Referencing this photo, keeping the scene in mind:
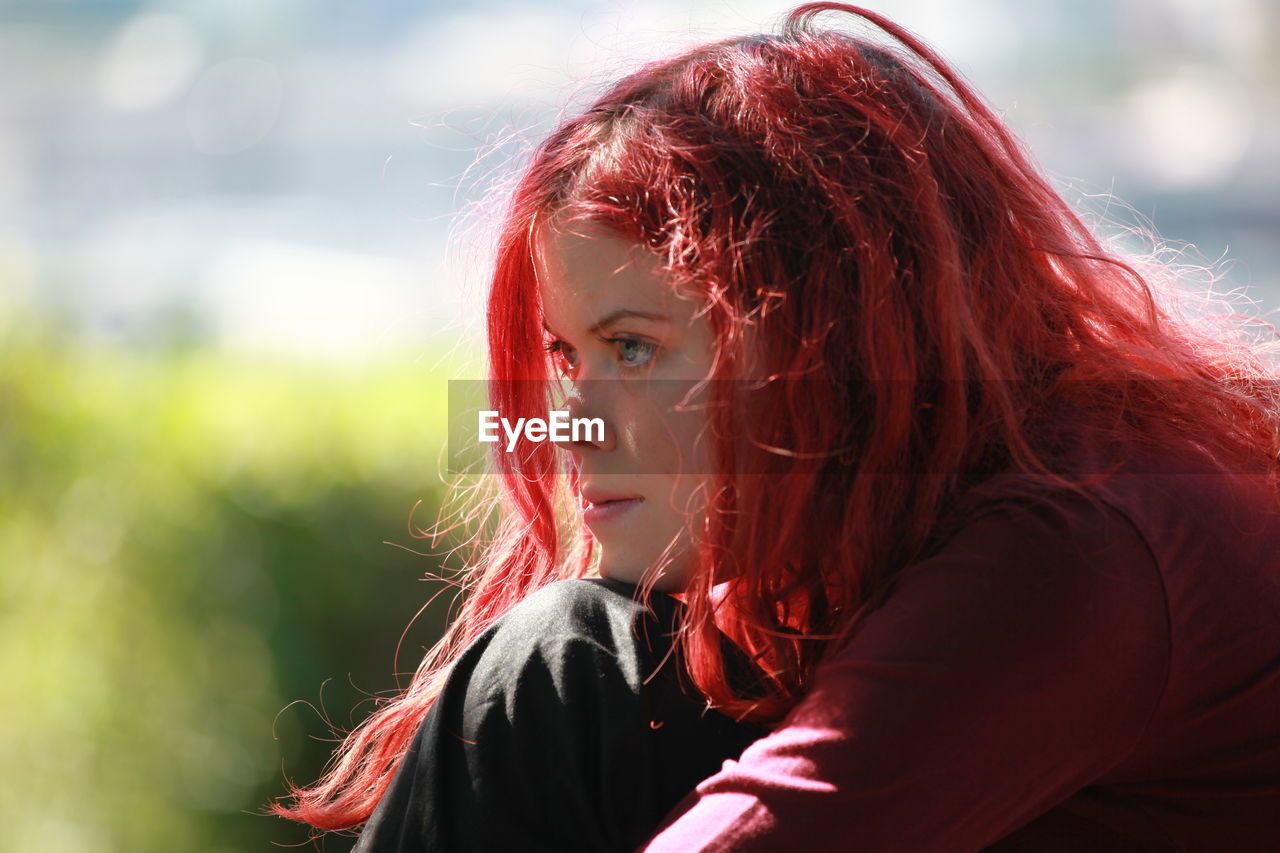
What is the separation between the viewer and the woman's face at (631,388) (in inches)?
56.6

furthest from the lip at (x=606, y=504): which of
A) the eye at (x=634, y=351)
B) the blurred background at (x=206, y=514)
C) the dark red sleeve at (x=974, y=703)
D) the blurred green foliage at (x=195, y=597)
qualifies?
the blurred green foliage at (x=195, y=597)

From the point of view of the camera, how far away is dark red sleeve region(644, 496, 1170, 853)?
42.8 inches

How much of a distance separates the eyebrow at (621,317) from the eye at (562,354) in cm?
11

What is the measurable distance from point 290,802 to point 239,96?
3588 millimetres

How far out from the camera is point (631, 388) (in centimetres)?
149

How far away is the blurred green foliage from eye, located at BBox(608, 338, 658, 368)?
1831 mm

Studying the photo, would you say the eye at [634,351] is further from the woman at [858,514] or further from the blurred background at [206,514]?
the blurred background at [206,514]

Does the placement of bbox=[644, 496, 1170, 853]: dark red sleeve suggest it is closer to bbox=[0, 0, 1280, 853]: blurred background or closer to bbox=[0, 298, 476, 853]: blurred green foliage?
bbox=[0, 0, 1280, 853]: blurred background

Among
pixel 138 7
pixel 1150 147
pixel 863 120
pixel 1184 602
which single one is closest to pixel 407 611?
pixel 863 120

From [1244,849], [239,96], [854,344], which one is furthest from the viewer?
[239,96]

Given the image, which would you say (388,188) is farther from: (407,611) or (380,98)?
(407,611)

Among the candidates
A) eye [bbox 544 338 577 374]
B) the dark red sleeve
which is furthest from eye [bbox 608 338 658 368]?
the dark red sleeve

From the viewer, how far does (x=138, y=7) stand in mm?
5594

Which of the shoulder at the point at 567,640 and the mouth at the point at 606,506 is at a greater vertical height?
the mouth at the point at 606,506
